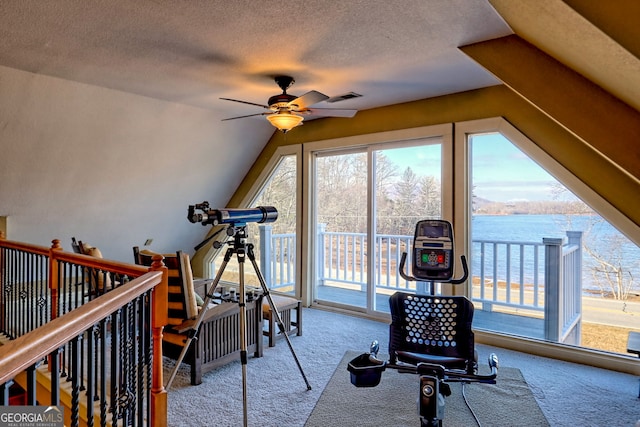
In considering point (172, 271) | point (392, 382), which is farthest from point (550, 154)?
point (172, 271)

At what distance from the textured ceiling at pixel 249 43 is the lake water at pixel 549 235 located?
4.39 feet

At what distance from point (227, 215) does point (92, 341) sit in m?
1.08

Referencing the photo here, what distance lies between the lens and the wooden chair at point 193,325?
265cm

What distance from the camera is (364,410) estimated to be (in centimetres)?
230

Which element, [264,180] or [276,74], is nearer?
[276,74]

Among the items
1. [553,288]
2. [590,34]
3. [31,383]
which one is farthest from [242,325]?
[553,288]

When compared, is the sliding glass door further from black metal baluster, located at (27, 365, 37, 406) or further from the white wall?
black metal baluster, located at (27, 365, 37, 406)

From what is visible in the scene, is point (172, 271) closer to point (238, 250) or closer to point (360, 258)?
point (238, 250)

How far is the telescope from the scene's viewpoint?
209 cm

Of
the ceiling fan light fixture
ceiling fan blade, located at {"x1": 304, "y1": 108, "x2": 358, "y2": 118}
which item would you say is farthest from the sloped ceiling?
the ceiling fan light fixture

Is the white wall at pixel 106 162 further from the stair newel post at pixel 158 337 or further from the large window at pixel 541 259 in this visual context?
the large window at pixel 541 259

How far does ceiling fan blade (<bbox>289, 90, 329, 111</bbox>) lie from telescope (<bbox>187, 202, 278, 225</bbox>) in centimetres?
83

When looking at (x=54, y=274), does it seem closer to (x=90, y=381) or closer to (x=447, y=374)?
(x=90, y=381)

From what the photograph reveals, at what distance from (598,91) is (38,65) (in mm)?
3939
